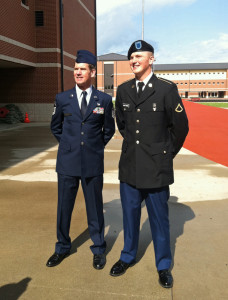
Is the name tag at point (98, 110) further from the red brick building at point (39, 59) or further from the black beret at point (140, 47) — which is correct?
the red brick building at point (39, 59)

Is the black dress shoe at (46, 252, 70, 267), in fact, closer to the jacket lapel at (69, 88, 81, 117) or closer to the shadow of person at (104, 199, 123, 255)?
the shadow of person at (104, 199, 123, 255)

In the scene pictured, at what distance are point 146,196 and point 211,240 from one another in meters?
1.30

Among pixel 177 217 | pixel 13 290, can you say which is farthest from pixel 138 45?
pixel 177 217

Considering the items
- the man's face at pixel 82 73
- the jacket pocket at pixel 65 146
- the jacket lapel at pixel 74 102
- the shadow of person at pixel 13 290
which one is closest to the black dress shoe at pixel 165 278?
the shadow of person at pixel 13 290

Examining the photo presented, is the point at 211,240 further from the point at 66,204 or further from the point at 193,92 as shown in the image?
the point at 193,92

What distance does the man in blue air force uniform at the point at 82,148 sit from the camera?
3029 mm

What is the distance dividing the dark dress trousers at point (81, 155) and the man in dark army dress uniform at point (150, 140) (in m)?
0.31

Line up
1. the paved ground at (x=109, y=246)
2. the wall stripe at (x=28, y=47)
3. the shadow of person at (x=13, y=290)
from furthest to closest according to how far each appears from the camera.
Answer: the wall stripe at (x=28, y=47), the paved ground at (x=109, y=246), the shadow of person at (x=13, y=290)

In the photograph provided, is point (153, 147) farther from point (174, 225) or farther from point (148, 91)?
point (174, 225)

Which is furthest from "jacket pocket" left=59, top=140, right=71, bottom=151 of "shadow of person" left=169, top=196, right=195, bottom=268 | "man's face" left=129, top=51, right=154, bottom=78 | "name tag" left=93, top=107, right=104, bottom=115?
"shadow of person" left=169, top=196, right=195, bottom=268

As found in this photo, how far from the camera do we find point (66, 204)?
3.13m

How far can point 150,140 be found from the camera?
2.76 metres

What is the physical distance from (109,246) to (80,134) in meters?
1.37

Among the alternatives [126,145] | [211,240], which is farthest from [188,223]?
[126,145]
